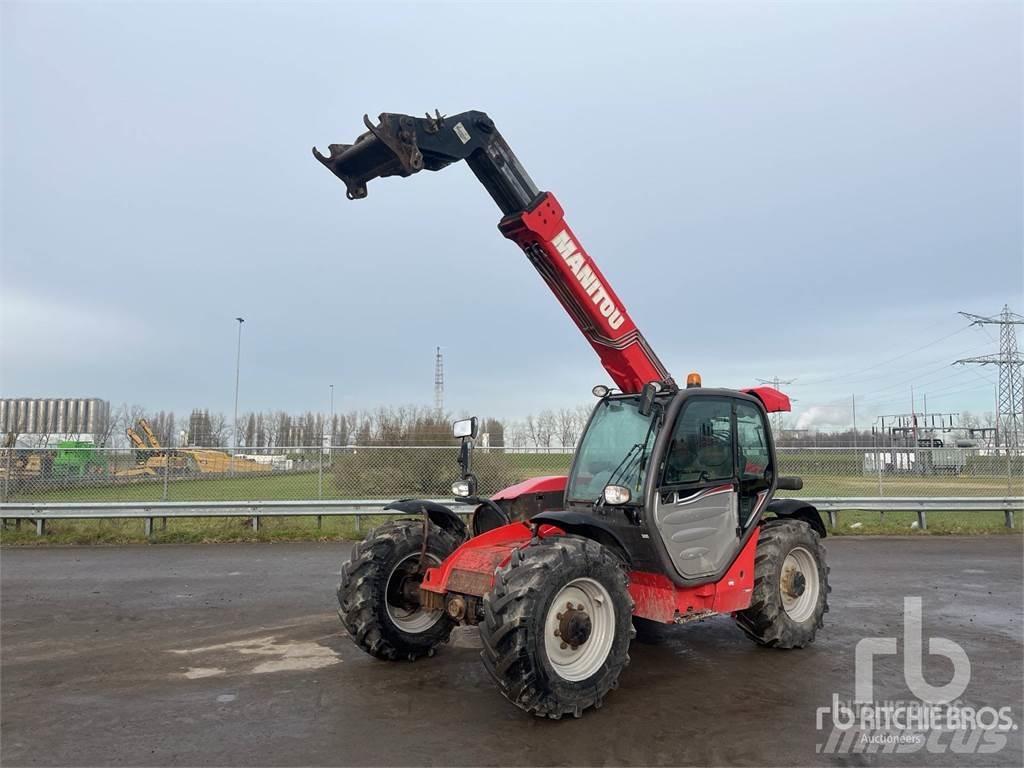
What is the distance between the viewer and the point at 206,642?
6422 mm

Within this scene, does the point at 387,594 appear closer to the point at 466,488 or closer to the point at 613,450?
the point at 466,488

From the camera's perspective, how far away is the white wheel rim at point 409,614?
5699 mm

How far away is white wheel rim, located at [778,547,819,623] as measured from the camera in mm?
6133

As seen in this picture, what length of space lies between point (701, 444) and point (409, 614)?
2769 millimetres

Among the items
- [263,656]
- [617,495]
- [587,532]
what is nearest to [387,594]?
[263,656]

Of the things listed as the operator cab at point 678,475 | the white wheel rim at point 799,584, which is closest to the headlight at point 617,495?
the operator cab at point 678,475

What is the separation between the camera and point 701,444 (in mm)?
5523

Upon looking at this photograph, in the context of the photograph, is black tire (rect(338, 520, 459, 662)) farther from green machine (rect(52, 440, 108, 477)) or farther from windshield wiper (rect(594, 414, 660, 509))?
green machine (rect(52, 440, 108, 477))

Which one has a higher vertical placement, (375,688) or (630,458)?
(630,458)

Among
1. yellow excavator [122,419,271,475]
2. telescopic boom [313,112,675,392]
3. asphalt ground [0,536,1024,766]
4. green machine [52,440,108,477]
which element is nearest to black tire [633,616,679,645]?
asphalt ground [0,536,1024,766]

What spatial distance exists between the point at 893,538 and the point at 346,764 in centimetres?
1288

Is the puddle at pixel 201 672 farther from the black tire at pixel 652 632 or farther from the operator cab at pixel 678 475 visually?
the black tire at pixel 652 632

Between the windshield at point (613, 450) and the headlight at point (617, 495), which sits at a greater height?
the windshield at point (613, 450)

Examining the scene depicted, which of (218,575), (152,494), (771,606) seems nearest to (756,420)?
(771,606)
